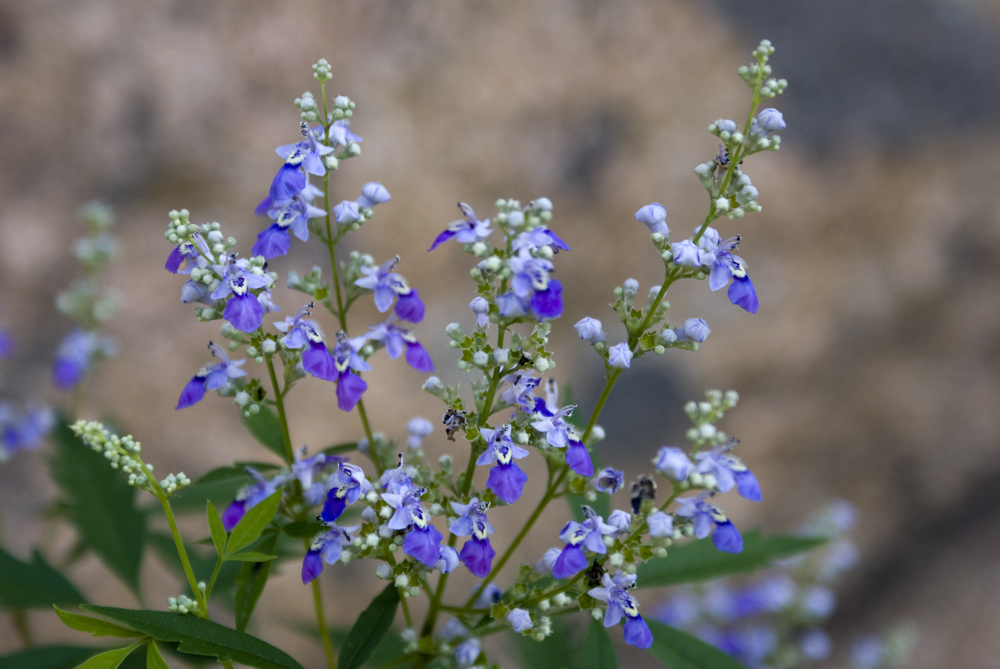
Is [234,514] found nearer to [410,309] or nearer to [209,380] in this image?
[209,380]

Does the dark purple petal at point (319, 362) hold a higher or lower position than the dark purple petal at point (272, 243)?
lower

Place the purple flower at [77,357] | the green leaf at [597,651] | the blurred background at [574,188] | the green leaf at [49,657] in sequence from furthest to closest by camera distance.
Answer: the blurred background at [574,188]
the purple flower at [77,357]
the green leaf at [49,657]
the green leaf at [597,651]

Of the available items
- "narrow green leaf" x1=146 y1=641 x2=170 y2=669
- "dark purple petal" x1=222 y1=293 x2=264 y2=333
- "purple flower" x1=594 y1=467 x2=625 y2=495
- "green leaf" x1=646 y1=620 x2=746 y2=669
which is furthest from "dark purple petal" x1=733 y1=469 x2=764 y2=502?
"narrow green leaf" x1=146 y1=641 x2=170 y2=669

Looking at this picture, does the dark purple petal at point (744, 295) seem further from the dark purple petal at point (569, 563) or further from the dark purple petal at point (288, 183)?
the dark purple petal at point (288, 183)

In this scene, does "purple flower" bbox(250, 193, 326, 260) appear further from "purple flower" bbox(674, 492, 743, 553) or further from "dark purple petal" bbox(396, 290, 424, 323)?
"purple flower" bbox(674, 492, 743, 553)

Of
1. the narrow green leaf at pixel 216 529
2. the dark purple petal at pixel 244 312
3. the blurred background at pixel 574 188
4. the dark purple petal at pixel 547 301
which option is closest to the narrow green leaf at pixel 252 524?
the narrow green leaf at pixel 216 529

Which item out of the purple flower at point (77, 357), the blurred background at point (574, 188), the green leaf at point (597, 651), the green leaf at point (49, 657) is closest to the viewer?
the green leaf at point (597, 651)

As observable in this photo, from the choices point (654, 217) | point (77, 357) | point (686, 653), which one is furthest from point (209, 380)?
point (77, 357)
